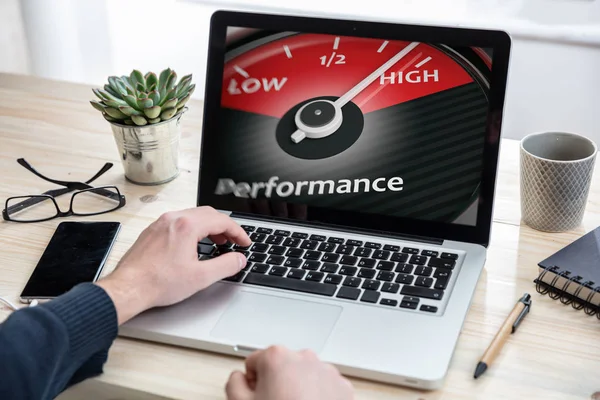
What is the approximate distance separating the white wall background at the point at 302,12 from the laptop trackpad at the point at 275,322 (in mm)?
1562

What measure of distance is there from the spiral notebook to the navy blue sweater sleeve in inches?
Result: 21.6

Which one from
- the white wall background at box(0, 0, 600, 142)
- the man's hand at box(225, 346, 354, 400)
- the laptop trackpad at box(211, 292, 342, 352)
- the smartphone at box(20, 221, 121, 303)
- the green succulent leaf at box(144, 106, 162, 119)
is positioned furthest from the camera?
the white wall background at box(0, 0, 600, 142)

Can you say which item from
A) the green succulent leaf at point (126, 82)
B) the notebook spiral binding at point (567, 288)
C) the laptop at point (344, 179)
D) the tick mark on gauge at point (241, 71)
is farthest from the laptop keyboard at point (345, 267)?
the green succulent leaf at point (126, 82)

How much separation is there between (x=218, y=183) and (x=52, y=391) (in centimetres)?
42

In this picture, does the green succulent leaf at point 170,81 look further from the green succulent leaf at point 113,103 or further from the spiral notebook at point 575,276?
the spiral notebook at point 575,276

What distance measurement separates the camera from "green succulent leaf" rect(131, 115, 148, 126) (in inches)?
46.6

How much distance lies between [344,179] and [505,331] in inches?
12.8

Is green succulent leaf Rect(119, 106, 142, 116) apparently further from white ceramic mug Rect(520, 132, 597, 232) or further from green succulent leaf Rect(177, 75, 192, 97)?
white ceramic mug Rect(520, 132, 597, 232)

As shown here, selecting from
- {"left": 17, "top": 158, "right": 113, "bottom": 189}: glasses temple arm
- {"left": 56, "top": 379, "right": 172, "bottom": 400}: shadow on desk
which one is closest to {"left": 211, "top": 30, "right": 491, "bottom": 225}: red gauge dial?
{"left": 17, "top": 158, "right": 113, "bottom": 189}: glasses temple arm

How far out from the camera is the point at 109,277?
0.90 meters

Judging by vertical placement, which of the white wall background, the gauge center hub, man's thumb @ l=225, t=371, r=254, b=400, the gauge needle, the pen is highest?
the gauge needle

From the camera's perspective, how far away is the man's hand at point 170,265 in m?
0.88

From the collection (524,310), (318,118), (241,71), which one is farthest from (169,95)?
(524,310)

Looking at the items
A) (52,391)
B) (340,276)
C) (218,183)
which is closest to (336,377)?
(340,276)
